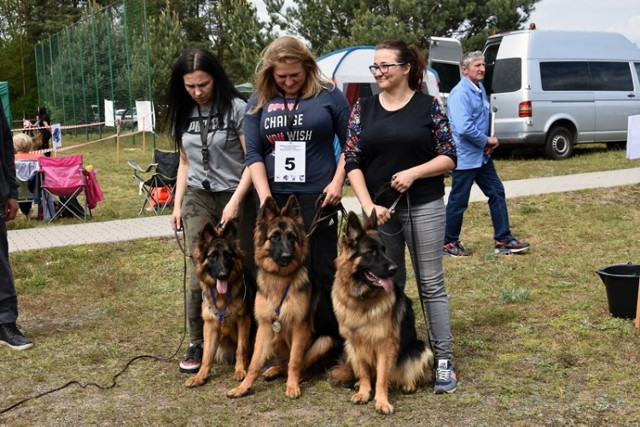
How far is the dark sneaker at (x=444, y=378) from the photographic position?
3.97m

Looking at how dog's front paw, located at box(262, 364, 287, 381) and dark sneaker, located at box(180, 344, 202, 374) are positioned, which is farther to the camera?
dark sneaker, located at box(180, 344, 202, 374)

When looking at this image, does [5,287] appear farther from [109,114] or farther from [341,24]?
[109,114]

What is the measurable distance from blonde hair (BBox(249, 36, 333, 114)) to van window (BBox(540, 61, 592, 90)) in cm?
1208

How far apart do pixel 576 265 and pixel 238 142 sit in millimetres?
4252

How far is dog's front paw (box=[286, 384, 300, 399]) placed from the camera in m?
3.99

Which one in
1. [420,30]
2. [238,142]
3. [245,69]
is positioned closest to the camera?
[238,142]

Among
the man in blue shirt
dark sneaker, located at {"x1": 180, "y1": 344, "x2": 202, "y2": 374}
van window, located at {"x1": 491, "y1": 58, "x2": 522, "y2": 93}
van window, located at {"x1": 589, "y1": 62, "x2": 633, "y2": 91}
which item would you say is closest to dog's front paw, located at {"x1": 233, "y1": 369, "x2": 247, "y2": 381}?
dark sneaker, located at {"x1": 180, "y1": 344, "x2": 202, "y2": 374}

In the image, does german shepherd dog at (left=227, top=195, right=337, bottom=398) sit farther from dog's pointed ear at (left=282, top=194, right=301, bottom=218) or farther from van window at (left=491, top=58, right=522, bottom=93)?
van window at (left=491, top=58, right=522, bottom=93)

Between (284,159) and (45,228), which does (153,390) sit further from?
(45,228)

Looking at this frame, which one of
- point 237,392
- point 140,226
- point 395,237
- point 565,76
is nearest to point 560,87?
point 565,76

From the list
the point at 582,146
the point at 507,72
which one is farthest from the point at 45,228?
the point at 582,146

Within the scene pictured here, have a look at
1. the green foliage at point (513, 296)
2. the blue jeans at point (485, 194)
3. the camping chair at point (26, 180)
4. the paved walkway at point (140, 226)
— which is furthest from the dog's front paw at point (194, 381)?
the camping chair at point (26, 180)

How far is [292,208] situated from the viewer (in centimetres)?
397

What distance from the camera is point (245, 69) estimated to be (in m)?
25.5
